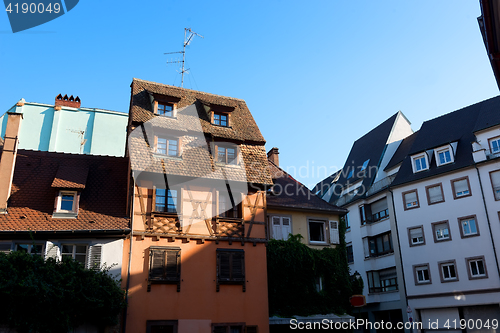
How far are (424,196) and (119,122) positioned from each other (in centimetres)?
2329

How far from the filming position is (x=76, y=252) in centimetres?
1894

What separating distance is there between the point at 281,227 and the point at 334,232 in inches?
134

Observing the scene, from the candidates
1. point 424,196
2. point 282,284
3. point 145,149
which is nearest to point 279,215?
point 282,284

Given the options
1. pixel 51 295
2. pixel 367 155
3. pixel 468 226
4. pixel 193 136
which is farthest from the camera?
pixel 367 155

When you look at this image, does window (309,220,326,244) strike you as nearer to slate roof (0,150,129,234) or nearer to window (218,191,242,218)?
window (218,191,242,218)

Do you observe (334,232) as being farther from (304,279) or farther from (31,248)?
(31,248)

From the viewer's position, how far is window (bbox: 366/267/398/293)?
36.2 metres

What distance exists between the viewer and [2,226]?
1809 centimetres

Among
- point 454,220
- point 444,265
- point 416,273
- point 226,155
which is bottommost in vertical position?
point 416,273

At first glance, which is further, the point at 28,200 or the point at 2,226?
the point at 28,200

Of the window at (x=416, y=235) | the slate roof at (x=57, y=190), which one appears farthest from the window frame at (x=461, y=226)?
the slate roof at (x=57, y=190)

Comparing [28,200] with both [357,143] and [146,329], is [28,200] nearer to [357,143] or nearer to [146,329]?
[146,329]

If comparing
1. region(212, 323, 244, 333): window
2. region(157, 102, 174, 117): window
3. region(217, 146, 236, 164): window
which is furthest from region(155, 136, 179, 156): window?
region(212, 323, 244, 333): window

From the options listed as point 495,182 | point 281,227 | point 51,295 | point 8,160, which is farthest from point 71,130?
point 495,182
